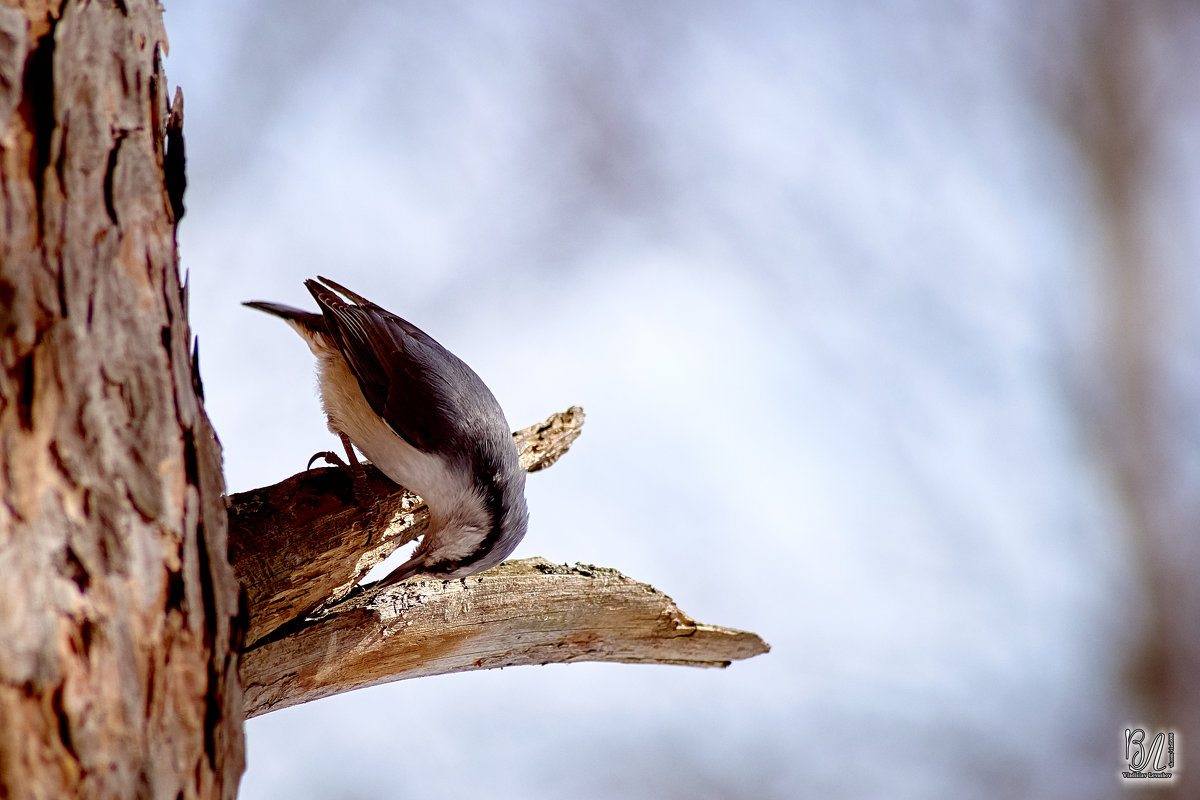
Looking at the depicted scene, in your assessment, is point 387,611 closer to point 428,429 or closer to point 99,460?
point 428,429

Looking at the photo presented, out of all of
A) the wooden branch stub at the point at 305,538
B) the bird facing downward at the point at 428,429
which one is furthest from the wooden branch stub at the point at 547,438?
the wooden branch stub at the point at 305,538

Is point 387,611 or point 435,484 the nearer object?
point 387,611

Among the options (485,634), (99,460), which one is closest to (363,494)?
(485,634)

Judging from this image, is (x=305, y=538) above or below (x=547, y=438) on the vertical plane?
below

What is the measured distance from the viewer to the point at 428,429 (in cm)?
195

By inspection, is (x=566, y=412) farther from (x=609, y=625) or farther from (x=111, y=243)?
(x=111, y=243)

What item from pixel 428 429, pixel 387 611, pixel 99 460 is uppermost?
pixel 428 429

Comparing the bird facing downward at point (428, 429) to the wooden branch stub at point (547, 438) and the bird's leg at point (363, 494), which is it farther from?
the wooden branch stub at point (547, 438)

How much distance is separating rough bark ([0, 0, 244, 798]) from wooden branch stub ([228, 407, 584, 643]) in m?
0.45

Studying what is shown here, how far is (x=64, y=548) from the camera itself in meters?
0.88

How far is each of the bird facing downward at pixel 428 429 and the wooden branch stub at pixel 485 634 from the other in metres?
0.09

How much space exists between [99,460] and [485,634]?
40.2 inches

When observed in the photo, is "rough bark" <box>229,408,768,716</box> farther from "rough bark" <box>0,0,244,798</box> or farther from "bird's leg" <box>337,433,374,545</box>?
"rough bark" <box>0,0,244,798</box>

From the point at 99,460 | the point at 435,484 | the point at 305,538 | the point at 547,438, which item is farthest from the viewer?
the point at 547,438
